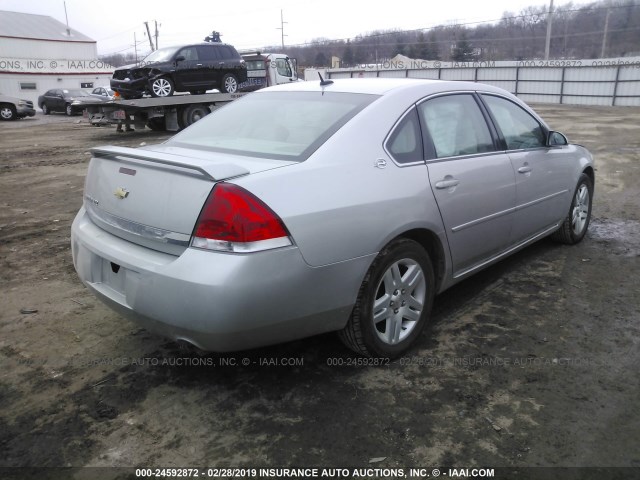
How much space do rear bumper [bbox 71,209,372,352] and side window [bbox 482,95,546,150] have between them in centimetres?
200

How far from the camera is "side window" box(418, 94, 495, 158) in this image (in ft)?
11.1

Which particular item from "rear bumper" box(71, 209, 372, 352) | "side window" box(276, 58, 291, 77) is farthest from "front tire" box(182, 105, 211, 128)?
"rear bumper" box(71, 209, 372, 352)

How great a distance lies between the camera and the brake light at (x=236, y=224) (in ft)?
7.75

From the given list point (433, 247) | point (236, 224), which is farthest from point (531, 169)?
point (236, 224)

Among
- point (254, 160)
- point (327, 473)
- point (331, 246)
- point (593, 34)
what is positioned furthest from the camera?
point (593, 34)

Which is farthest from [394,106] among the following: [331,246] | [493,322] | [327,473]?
[327,473]

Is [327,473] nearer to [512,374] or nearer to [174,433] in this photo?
[174,433]

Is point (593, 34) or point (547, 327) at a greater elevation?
point (593, 34)

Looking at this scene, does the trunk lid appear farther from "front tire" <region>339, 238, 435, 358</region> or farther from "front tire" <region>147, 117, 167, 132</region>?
"front tire" <region>147, 117, 167, 132</region>

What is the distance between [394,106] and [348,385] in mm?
1654

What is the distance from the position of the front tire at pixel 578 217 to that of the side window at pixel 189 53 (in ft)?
44.4

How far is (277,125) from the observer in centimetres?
327

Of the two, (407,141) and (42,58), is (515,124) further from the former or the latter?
(42,58)

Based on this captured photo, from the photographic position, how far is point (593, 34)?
172 feet
